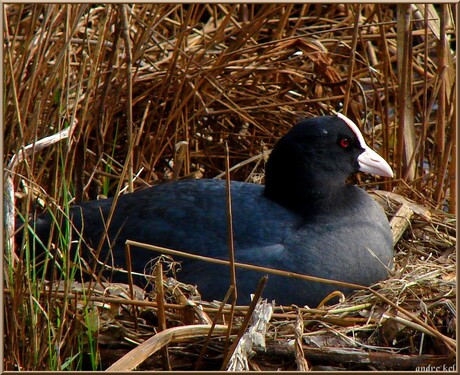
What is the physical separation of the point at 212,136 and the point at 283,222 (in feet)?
3.74

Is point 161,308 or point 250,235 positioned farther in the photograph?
point 250,235

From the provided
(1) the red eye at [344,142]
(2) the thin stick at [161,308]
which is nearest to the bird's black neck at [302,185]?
(1) the red eye at [344,142]

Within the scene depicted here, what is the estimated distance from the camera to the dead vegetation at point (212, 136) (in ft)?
8.49

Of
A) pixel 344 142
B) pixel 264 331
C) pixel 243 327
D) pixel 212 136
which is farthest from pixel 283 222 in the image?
pixel 212 136

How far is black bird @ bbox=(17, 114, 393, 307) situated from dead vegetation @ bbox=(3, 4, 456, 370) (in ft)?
0.48

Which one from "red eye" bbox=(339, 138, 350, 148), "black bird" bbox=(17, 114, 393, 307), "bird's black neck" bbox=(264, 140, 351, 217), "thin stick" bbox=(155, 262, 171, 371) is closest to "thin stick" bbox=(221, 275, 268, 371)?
"thin stick" bbox=(155, 262, 171, 371)

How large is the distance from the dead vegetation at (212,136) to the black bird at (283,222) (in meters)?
0.15

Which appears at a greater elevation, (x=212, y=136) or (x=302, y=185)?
(x=302, y=185)

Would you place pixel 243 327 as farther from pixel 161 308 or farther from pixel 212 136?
pixel 212 136

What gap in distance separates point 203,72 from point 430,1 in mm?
1113

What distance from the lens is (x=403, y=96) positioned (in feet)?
12.0

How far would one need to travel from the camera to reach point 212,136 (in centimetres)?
424

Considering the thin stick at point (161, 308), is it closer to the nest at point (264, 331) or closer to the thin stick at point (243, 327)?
the nest at point (264, 331)

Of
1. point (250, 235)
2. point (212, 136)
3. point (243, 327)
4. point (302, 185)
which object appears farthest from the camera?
point (212, 136)
